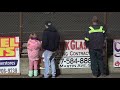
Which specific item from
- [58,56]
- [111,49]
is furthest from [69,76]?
[111,49]

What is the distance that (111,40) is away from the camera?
13.6 metres

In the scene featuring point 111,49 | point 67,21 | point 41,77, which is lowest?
point 41,77

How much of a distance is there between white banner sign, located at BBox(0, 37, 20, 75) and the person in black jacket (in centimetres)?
104

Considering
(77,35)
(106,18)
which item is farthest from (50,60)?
(106,18)

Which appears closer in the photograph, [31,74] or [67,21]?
[31,74]

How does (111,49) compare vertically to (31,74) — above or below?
above

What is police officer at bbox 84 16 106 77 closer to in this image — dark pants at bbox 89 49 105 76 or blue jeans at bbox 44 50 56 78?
dark pants at bbox 89 49 105 76

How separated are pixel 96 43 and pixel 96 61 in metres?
0.64

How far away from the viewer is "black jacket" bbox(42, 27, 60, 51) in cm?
1268

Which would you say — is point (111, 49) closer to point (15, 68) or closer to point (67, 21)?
point (67, 21)

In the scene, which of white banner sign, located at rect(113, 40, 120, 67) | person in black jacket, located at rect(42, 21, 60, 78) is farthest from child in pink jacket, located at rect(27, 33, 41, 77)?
white banner sign, located at rect(113, 40, 120, 67)

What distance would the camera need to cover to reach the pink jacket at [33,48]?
42.1 ft

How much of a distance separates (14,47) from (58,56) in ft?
5.07

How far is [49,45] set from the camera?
12.7 meters
